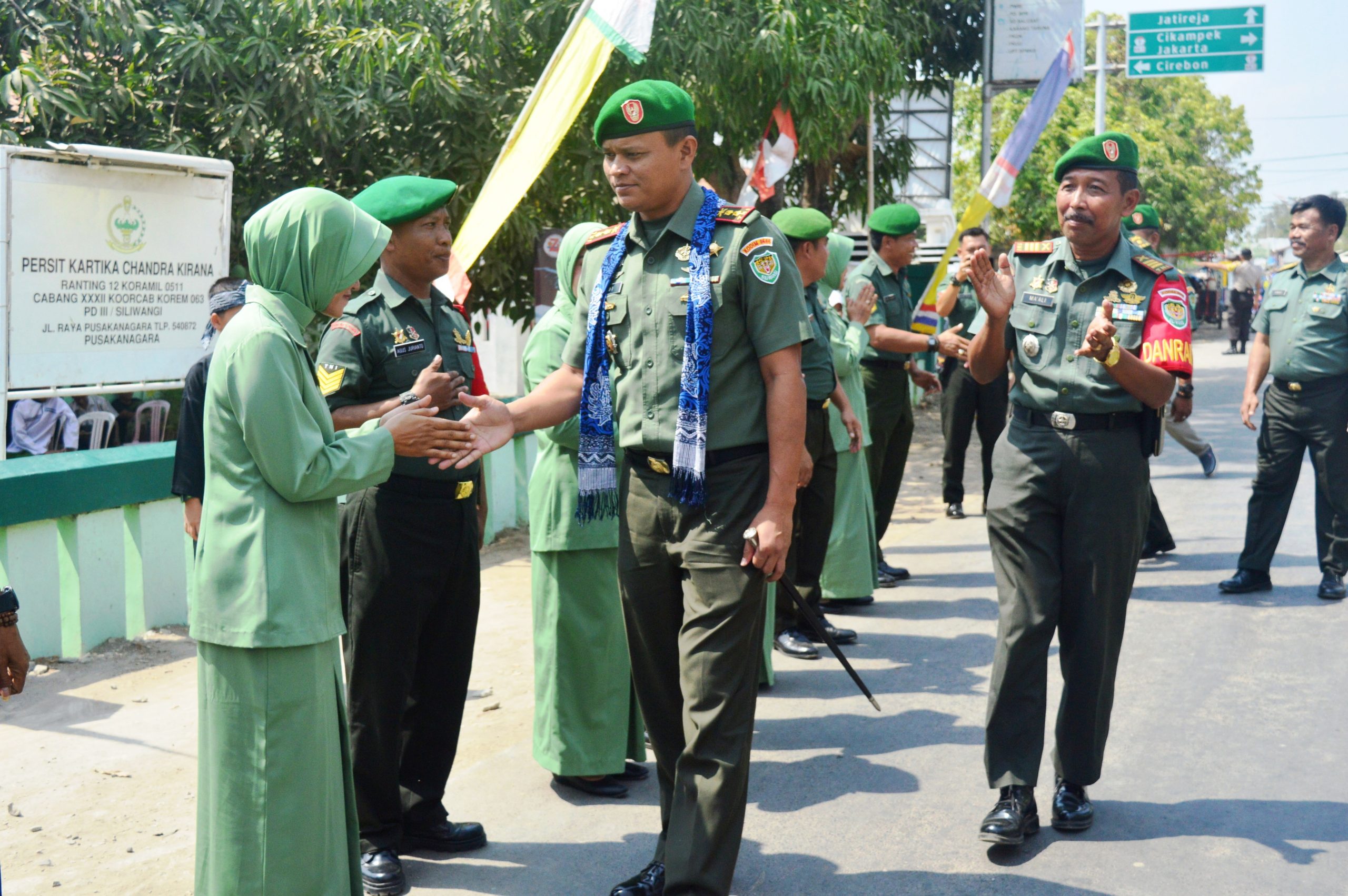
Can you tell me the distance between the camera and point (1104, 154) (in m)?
3.97

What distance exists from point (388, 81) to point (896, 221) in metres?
4.22

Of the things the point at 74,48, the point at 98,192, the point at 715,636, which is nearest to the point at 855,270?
the point at 98,192

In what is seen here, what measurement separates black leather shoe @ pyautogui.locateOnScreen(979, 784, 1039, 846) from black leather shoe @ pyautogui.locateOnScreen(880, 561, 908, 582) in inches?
155

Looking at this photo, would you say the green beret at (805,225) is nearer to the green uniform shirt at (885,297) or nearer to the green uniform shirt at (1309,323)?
the green uniform shirt at (885,297)

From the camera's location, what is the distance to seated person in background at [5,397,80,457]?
7.71m

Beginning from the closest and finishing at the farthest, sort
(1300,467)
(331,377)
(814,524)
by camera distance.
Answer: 1. (331,377)
2. (814,524)
3. (1300,467)

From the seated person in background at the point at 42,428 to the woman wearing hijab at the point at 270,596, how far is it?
548cm

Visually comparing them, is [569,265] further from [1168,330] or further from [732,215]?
[1168,330]

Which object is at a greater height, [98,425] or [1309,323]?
[1309,323]

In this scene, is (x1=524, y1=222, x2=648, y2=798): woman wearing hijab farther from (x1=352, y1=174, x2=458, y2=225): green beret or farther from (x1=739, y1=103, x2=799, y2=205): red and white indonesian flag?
(x1=739, y1=103, x2=799, y2=205): red and white indonesian flag

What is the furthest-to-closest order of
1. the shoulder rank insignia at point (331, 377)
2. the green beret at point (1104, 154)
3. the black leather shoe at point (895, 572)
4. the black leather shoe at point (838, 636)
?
the black leather shoe at point (895, 572)
the black leather shoe at point (838, 636)
the green beret at point (1104, 154)
the shoulder rank insignia at point (331, 377)

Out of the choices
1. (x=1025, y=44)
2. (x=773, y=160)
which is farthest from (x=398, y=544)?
(x=1025, y=44)

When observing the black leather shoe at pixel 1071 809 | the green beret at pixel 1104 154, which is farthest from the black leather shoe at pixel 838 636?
the green beret at pixel 1104 154

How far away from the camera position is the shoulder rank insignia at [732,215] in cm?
340
